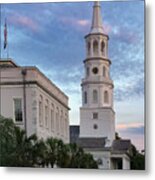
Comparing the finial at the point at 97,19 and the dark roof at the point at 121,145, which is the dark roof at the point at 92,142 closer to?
the dark roof at the point at 121,145

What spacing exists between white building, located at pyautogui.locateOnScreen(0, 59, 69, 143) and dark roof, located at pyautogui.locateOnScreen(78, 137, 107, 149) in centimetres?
10

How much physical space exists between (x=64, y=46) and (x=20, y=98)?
0.45 m

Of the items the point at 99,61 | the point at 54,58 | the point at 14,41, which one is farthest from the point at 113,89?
Result: the point at 14,41

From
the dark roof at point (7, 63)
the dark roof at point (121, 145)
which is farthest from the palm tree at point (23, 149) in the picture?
the dark roof at point (121, 145)

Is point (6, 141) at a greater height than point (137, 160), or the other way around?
point (6, 141)

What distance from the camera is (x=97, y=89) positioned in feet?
12.2

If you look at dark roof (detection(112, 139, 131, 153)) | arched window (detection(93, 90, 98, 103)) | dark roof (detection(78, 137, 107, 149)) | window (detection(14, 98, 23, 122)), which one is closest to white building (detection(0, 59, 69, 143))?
window (detection(14, 98, 23, 122))

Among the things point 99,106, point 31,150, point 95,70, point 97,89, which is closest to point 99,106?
point 99,106

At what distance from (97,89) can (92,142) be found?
35cm

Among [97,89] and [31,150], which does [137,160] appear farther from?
[31,150]

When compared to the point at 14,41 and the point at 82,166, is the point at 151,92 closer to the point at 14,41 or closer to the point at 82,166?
the point at 82,166

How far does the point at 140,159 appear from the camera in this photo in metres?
3.63

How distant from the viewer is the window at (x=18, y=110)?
385 cm

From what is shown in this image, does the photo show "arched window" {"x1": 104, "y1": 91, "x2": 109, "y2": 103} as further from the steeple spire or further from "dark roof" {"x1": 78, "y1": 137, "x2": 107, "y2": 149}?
the steeple spire
